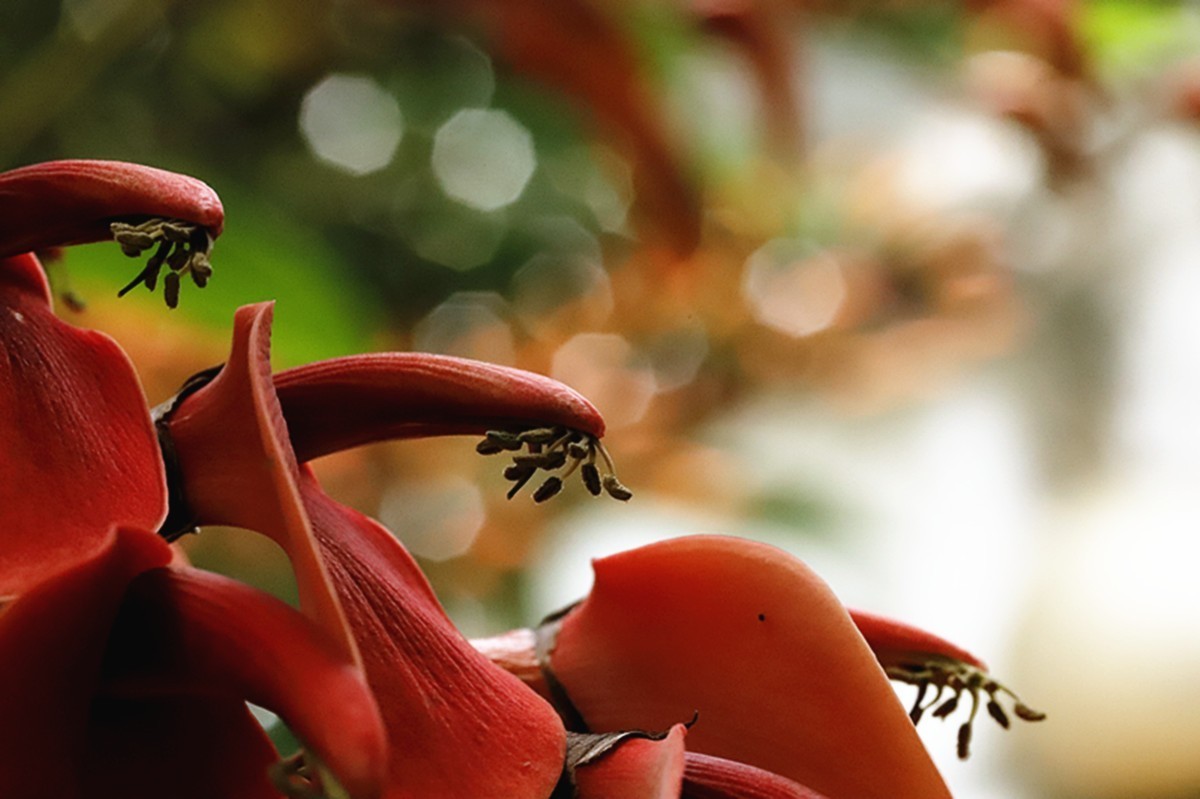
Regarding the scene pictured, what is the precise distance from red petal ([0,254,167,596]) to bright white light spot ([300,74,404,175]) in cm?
45

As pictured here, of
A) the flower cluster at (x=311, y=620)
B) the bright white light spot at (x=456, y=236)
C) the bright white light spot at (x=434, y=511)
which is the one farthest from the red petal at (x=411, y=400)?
the bright white light spot at (x=456, y=236)

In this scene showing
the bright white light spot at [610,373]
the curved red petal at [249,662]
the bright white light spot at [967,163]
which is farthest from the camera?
the bright white light spot at [967,163]

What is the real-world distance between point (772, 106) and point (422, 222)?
195 millimetres

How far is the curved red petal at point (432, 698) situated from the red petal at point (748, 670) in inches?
0.7

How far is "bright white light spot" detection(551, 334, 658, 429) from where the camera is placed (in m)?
0.55

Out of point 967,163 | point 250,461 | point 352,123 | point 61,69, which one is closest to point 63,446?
point 250,461

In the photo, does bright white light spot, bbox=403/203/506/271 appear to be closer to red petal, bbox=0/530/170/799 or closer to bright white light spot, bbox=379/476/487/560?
bright white light spot, bbox=379/476/487/560

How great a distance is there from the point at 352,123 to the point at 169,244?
1.60 feet

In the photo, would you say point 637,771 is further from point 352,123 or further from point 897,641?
point 352,123

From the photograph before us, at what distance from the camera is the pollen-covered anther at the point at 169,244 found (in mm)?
112

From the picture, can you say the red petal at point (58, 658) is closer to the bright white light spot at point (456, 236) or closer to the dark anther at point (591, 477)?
the dark anther at point (591, 477)

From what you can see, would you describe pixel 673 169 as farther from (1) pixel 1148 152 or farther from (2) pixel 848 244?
(1) pixel 1148 152

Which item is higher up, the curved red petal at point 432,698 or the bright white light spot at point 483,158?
the bright white light spot at point 483,158

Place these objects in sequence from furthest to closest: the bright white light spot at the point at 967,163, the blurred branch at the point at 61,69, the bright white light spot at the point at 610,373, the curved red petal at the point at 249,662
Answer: the bright white light spot at the point at 967,163 < the bright white light spot at the point at 610,373 < the blurred branch at the point at 61,69 < the curved red petal at the point at 249,662
